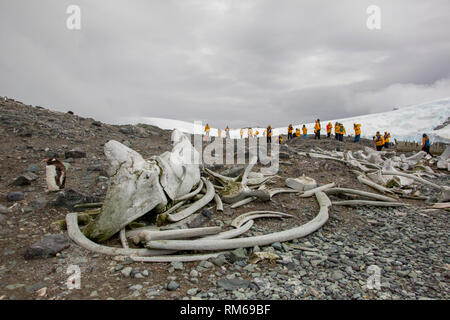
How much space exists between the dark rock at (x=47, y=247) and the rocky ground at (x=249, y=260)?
0.01m

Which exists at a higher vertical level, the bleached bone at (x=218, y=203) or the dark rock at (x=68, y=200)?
the dark rock at (x=68, y=200)

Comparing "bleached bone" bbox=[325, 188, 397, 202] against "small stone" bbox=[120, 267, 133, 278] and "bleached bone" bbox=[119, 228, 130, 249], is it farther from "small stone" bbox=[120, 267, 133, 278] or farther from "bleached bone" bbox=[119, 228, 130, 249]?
"small stone" bbox=[120, 267, 133, 278]

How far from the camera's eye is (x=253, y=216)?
441 centimetres

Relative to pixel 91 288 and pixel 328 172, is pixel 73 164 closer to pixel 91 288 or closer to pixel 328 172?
pixel 91 288

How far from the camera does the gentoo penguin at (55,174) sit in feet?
15.6

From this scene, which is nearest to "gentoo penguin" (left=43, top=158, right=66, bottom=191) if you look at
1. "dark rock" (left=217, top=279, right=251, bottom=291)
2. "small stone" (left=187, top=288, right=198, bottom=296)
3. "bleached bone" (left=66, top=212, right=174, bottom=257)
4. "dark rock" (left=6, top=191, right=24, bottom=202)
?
"dark rock" (left=6, top=191, right=24, bottom=202)

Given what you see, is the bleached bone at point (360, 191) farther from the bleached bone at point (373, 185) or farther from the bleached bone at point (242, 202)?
the bleached bone at point (242, 202)

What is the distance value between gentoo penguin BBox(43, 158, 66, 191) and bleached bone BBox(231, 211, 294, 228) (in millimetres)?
3440

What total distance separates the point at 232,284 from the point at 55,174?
409cm

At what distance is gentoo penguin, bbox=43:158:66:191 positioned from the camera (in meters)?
4.75

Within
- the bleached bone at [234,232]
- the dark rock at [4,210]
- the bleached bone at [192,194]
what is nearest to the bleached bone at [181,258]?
the bleached bone at [234,232]

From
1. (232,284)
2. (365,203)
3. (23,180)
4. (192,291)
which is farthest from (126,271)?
(365,203)
